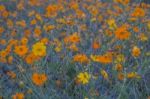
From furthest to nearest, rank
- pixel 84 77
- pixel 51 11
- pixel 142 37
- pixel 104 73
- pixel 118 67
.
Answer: pixel 51 11, pixel 142 37, pixel 118 67, pixel 104 73, pixel 84 77

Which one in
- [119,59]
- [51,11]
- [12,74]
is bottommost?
[12,74]

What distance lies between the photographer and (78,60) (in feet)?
9.89

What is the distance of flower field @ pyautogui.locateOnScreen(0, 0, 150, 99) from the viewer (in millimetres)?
2848

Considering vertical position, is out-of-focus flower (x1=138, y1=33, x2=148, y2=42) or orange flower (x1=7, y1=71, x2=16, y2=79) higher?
out-of-focus flower (x1=138, y1=33, x2=148, y2=42)

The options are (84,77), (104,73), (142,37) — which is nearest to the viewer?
(84,77)

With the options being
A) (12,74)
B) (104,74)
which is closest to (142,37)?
(104,74)

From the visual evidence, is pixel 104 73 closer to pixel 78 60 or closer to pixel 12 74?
pixel 78 60

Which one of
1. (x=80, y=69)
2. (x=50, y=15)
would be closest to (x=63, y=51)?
(x=80, y=69)

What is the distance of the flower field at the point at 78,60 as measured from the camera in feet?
9.34

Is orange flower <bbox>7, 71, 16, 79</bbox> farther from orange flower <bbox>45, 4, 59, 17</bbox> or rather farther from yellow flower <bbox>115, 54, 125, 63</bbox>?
orange flower <bbox>45, 4, 59, 17</bbox>

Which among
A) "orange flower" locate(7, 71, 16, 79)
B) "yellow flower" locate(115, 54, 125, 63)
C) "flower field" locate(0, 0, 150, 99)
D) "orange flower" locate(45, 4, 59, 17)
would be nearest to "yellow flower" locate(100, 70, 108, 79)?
"flower field" locate(0, 0, 150, 99)

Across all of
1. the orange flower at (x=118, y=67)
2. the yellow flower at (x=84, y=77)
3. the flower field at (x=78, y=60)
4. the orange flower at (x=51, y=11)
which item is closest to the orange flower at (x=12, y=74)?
the flower field at (x=78, y=60)

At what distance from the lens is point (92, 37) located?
3938mm

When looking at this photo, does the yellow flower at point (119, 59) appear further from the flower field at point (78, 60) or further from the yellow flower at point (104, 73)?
the yellow flower at point (104, 73)
